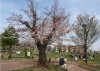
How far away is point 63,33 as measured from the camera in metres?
24.9

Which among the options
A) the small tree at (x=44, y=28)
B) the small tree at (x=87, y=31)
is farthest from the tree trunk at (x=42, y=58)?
the small tree at (x=87, y=31)

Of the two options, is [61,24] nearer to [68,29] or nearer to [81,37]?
[68,29]

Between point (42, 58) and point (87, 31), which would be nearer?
point (42, 58)

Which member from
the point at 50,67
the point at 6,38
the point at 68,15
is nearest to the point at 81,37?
the point at 6,38

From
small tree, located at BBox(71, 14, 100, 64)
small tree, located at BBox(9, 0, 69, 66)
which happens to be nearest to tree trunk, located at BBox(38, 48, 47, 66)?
small tree, located at BBox(9, 0, 69, 66)

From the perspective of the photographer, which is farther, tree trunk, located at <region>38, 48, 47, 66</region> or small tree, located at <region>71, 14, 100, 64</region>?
small tree, located at <region>71, 14, 100, 64</region>

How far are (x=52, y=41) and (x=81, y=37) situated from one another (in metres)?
19.2

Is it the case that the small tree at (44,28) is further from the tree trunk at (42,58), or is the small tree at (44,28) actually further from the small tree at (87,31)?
the small tree at (87,31)

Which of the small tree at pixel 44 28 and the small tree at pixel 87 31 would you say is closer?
the small tree at pixel 44 28

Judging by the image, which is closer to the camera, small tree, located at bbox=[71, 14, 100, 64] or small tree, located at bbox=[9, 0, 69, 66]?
small tree, located at bbox=[9, 0, 69, 66]

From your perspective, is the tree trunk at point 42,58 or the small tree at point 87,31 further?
the small tree at point 87,31

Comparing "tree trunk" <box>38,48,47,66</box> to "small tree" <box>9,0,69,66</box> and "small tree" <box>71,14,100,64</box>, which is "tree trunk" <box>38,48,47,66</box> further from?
"small tree" <box>71,14,100,64</box>

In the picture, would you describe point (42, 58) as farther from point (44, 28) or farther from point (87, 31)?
point (87, 31)

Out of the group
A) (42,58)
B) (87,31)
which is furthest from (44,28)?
(87,31)
